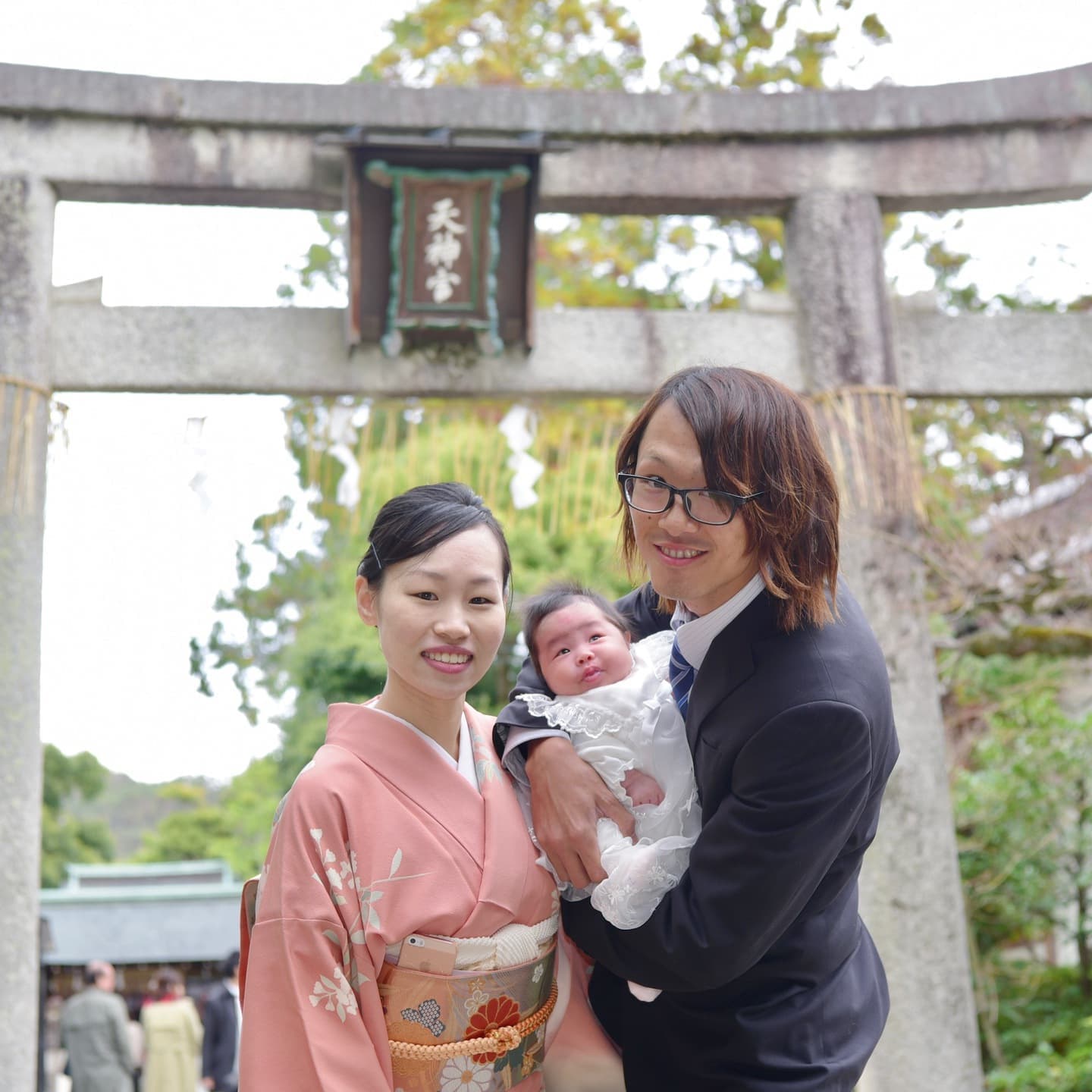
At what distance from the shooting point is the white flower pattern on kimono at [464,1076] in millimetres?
2232

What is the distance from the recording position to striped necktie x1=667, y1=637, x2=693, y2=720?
8.00 ft

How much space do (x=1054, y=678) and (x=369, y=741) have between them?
20.8 ft

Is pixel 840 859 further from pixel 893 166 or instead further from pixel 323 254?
pixel 323 254

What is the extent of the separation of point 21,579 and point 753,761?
3.69 meters

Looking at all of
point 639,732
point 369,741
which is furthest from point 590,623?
point 369,741

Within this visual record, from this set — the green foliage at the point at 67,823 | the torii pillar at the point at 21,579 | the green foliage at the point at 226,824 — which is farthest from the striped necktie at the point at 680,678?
the green foliage at the point at 67,823

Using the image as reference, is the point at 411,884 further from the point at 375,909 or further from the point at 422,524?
the point at 422,524

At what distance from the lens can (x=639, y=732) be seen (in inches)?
94.2

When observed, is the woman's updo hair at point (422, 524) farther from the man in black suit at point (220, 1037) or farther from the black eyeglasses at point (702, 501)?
the man in black suit at point (220, 1037)

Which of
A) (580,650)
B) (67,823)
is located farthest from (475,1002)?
(67,823)

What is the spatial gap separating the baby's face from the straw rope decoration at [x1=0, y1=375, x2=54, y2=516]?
299cm

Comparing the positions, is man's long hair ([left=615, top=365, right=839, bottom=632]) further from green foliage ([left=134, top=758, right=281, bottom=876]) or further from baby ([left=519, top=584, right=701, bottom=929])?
green foliage ([left=134, top=758, right=281, bottom=876])

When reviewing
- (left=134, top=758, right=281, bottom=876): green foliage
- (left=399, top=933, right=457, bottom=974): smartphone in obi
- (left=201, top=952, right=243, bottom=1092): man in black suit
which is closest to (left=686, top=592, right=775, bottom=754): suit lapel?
(left=399, top=933, right=457, bottom=974): smartphone in obi

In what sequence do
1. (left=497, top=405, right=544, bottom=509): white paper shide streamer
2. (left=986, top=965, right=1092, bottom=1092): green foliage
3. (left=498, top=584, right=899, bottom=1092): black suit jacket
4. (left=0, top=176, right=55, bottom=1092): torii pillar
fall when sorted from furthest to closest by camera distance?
1. (left=986, top=965, right=1092, bottom=1092): green foliage
2. (left=497, top=405, right=544, bottom=509): white paper shide streamer
3. (left=0, top=176, right=55, bottom=1092): torii pillar
4. (left=498, top=584, right=899, bottom=1092): black suit jacket
